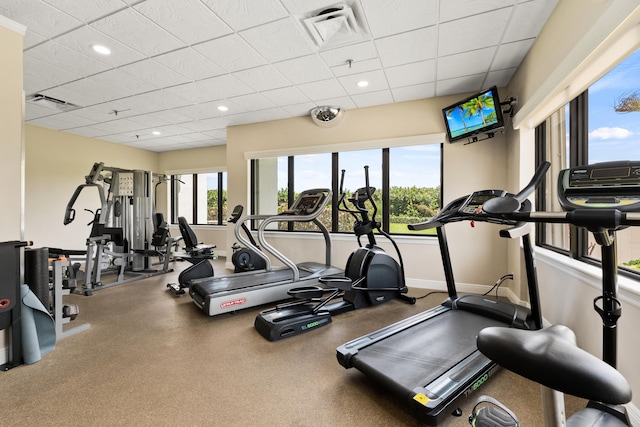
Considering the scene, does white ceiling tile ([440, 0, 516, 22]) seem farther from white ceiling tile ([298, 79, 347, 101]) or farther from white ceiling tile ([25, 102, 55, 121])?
white ceiling tile ([25, 102, 55, 121])

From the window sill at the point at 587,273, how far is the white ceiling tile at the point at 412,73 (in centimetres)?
230

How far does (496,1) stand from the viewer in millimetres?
2213

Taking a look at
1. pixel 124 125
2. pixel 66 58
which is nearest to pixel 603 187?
pixel 66 58

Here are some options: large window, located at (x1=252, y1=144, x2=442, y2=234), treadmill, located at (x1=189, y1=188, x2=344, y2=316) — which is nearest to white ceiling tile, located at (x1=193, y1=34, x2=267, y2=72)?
treadmill, located at (x1=189, y1=188, x2=344, y2=316)

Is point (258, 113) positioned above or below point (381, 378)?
above

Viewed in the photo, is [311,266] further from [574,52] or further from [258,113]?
[574,52]

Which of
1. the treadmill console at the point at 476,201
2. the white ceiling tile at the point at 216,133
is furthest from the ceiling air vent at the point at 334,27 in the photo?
the white ceiling tile at the point at 216,133

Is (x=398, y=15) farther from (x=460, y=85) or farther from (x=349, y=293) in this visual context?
(x=349, y=293)

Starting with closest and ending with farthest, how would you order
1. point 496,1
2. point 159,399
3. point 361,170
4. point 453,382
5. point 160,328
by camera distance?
point 453,382 → point 159,399 → point 496,1 → point 160,328 → point 361,170

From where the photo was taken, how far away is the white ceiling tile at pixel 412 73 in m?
3.21

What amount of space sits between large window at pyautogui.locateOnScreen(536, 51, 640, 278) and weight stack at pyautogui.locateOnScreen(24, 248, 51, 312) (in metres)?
4.22

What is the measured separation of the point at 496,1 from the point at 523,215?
6.53 ft

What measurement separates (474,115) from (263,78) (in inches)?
107

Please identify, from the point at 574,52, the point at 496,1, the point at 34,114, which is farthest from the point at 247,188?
the point at 574,52
